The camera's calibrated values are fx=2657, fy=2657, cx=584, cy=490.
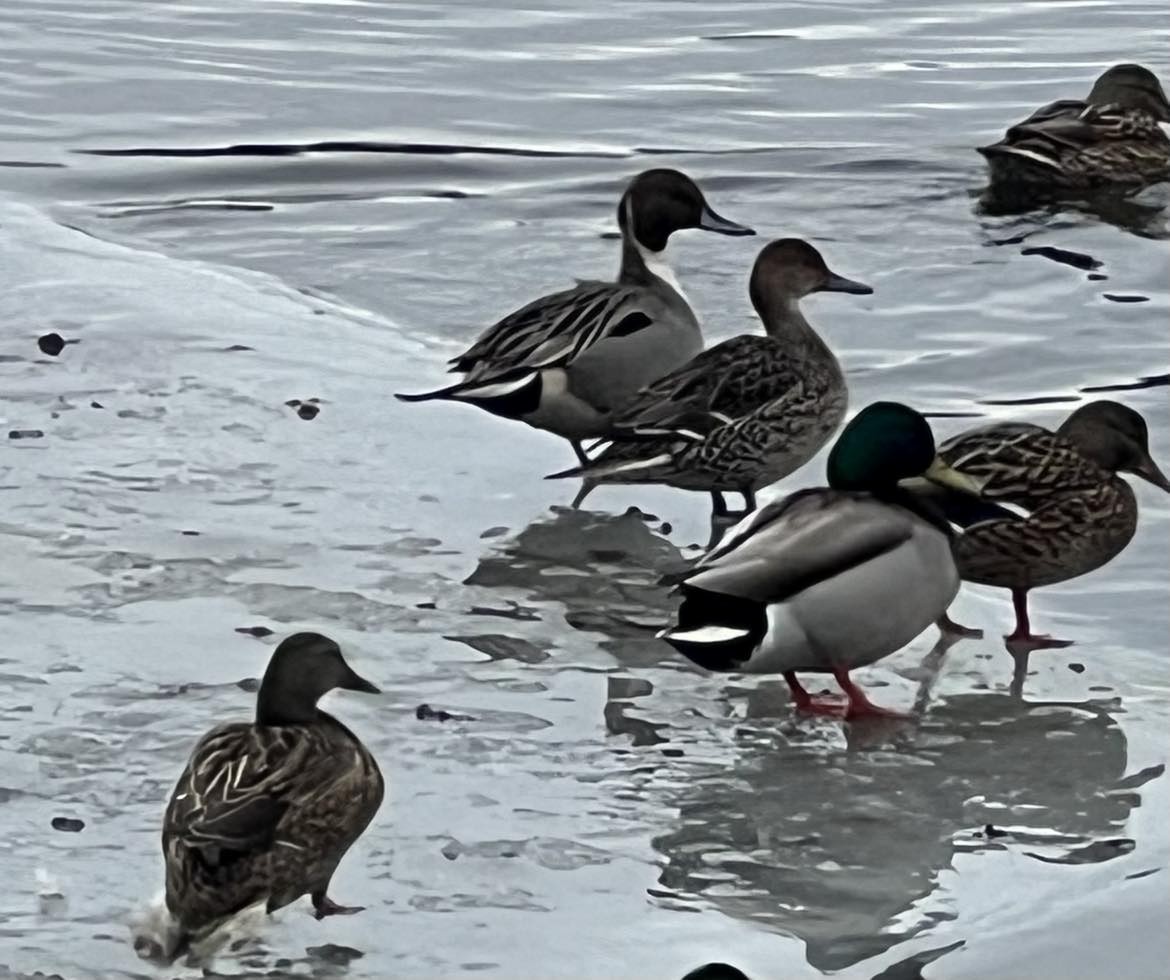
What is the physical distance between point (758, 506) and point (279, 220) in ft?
14.0

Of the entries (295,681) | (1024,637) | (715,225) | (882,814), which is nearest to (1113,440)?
(1024,637)

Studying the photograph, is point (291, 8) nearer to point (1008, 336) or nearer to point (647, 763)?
point (1008, 336)

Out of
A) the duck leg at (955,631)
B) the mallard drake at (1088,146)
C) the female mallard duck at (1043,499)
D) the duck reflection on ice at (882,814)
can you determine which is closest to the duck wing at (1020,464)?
the female mallard duck at (1043,499)

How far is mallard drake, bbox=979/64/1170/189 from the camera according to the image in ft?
40.0

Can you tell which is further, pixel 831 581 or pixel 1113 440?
pixel 1113 440

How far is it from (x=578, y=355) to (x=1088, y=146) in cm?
483

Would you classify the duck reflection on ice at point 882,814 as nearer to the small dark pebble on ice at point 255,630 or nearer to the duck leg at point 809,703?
the duck leg at point 809,703

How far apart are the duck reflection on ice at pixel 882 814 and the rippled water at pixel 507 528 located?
0.01m

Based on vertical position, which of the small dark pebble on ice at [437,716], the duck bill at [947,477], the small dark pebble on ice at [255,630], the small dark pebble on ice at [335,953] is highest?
the duck bill at [947,477]

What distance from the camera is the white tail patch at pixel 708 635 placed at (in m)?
6.23

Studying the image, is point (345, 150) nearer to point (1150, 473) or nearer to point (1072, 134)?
point (1072, 134)

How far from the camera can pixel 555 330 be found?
27.3 feet

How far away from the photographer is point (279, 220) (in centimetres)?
1181

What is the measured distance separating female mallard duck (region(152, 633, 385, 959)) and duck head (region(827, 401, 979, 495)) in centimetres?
161
